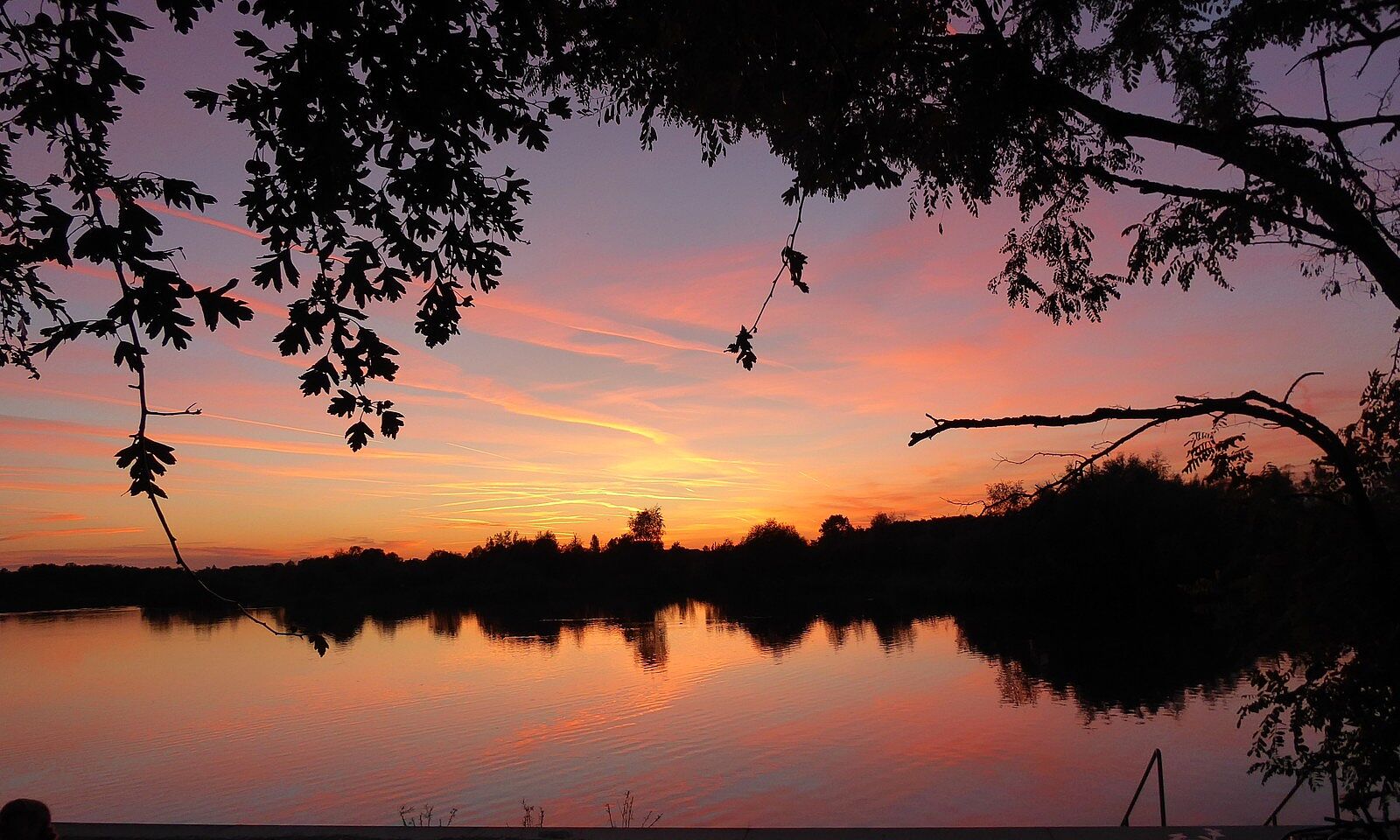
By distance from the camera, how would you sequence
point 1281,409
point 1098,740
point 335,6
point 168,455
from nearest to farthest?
point 168,455 → point 335,6 → point 1281,409 → point 1098,740

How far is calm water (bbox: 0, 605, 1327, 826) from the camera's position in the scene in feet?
58.1

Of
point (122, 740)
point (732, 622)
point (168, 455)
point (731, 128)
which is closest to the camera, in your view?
point (168, 455)

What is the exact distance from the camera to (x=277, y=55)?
380cm

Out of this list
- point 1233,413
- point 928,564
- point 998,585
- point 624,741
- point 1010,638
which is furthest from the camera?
point 928,564

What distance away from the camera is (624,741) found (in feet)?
78.1

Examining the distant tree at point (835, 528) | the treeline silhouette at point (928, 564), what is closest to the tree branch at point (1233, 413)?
the treeline silhouette at point (928, 564)

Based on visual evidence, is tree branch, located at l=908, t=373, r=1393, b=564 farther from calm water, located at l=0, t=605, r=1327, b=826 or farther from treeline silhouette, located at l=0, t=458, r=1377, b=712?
calm water, located at l=0, t=605, r=1327, b=826

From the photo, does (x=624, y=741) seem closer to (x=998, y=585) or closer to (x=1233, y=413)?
(x=1233, y=413)

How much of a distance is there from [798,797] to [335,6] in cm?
1724

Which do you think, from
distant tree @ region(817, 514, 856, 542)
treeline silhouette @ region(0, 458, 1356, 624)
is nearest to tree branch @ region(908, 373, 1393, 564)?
treeline silhouette @ region(0, 458, 1356, 624)

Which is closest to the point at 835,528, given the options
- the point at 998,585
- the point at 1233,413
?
the point at 998,585

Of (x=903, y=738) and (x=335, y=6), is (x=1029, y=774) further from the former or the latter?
(x=335, y=6)

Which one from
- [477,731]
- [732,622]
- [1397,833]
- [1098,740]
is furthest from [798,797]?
[732,622]

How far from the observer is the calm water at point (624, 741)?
58.1ft
